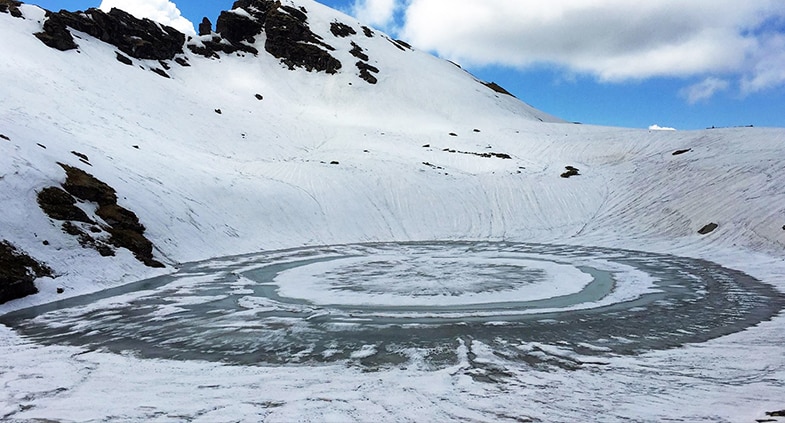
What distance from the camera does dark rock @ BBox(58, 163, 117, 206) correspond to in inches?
650

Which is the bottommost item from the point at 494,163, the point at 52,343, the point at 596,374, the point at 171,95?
the point at 52,343

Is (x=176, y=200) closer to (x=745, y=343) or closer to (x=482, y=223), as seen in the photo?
(x=482, y=223)

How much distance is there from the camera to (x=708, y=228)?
23188 millimetres

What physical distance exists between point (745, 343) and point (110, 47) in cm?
6320

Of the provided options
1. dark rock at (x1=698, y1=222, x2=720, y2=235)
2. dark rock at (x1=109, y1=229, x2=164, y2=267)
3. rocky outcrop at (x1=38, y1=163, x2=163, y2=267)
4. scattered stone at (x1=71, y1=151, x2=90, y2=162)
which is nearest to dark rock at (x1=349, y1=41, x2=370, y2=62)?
scattered stone at (x1=71, y1=151, x2=90, y2=162)

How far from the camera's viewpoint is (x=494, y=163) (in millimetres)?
37750

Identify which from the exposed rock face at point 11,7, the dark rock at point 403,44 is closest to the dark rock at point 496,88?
the dark rock at point 403,44

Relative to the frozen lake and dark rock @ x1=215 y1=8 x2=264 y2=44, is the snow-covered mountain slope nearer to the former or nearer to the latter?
the frozen lake

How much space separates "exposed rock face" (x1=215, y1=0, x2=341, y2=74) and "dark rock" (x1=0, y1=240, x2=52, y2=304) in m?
59.7

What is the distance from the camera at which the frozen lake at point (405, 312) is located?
25.9ft

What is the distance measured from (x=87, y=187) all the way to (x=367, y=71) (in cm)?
5585

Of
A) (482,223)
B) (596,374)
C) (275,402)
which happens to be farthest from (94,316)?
(482,223)

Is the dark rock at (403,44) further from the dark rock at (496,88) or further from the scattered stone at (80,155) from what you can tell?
the scattered stone at (80,155)

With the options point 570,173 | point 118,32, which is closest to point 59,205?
point 570,173
